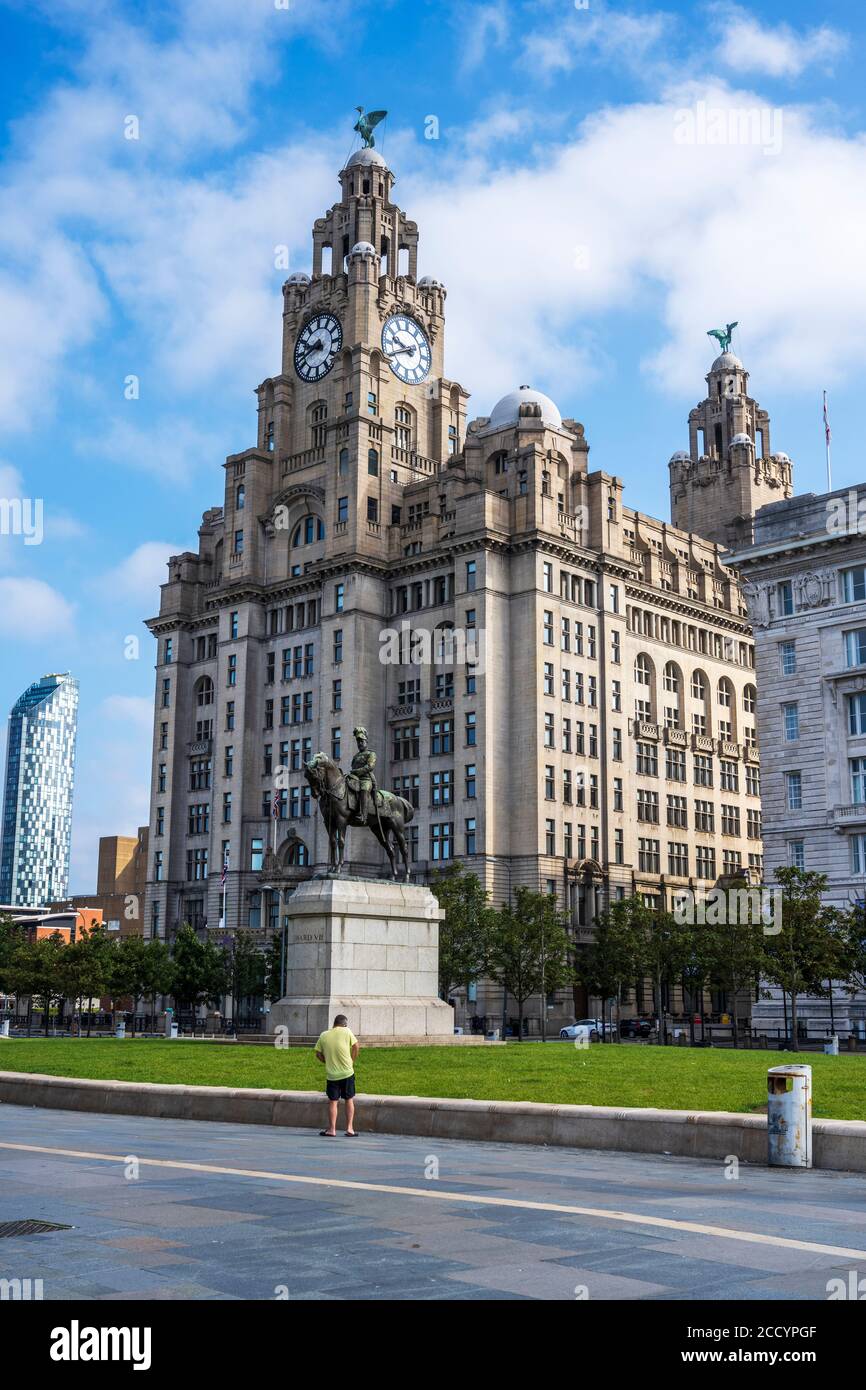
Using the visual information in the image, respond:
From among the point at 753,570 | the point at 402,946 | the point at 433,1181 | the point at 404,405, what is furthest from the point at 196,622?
the point at 433,1181

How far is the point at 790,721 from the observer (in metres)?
69.9

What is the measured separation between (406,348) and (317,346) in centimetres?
775

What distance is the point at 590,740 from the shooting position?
101 metres

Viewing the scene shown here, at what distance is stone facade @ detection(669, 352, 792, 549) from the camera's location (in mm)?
126938

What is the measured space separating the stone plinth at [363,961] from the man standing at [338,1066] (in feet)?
60.4

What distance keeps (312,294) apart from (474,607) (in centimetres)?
3749

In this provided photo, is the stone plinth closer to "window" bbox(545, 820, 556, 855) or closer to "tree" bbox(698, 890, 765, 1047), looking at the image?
"tree" bbox(698, 890, 765, 1047)

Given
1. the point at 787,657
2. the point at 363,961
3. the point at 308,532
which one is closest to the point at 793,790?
the point at 787,657

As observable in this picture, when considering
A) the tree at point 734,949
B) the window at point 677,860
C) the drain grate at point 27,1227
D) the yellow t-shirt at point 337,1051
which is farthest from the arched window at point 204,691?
the drain grate at point 27,1227

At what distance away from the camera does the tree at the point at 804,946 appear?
5950 cm

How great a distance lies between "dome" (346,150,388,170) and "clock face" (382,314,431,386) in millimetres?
15937

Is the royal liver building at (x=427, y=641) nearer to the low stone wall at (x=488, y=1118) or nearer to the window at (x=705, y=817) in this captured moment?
the window at (x=705, y=817)

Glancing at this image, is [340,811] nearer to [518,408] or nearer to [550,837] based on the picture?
[550,837]

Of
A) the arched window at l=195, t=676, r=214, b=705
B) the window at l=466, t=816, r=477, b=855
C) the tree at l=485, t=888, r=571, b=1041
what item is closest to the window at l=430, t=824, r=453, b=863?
the window at l=466, t=816, r=477, b=855
